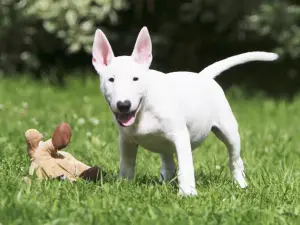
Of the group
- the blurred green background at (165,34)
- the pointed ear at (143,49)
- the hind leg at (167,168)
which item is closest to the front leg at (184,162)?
the pointed ear at (143,49)

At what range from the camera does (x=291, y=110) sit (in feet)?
31.9

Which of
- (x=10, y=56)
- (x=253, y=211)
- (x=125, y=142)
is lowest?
(x=253, y=211)

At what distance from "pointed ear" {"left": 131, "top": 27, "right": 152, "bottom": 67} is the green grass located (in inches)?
28.3

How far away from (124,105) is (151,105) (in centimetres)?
27

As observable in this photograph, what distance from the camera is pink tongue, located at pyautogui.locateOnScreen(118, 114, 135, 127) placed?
418cm

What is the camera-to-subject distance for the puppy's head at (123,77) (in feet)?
13.6

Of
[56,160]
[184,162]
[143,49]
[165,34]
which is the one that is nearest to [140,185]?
[184,162]

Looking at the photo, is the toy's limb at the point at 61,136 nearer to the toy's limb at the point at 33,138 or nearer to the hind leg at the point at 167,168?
the toy's limb at the point at 33,138

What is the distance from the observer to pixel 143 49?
441 cm

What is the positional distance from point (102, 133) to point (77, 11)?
3597 mm

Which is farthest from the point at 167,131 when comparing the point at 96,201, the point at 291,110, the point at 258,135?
the point at 291,110

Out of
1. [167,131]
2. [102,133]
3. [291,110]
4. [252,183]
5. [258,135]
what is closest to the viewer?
[167,131]

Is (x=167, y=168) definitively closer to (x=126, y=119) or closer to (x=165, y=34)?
(x=126, y=119)

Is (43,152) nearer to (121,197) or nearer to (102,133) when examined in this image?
(121,197)
